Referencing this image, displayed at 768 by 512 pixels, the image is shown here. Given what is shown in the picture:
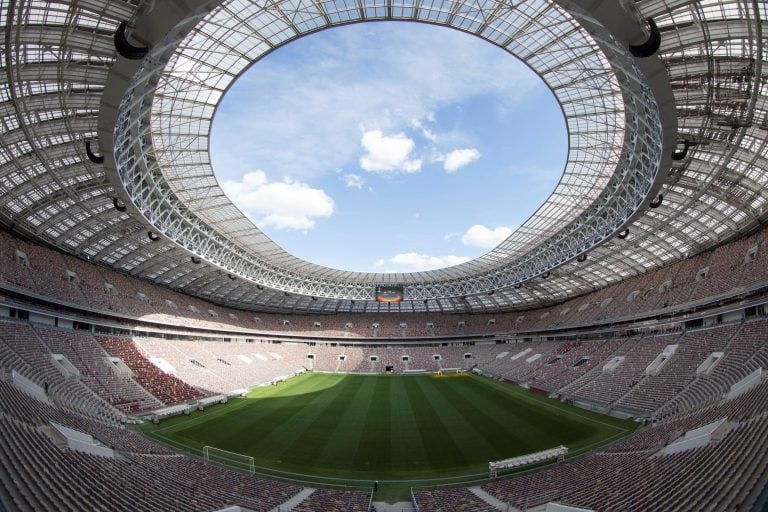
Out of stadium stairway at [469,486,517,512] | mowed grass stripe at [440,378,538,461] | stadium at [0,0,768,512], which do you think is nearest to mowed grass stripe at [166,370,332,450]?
stadium at [0,0,768,512]

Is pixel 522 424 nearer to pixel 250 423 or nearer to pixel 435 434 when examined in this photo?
pixel 435 434

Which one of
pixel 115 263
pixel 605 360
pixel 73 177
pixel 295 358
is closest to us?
pixel 73 177

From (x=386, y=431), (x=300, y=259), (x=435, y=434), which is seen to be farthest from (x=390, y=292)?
(x=435, y=434)

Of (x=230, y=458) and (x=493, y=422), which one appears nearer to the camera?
(x=230, y=458)

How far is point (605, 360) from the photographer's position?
38.0 meters

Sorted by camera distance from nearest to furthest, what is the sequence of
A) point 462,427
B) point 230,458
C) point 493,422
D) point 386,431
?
point 230,458 < point 386,431 < point 462,427 < point 493,422

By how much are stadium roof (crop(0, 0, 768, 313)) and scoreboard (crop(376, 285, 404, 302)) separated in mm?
24767

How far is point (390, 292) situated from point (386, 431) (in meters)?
33.6

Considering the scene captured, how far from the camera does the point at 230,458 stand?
22.0 metres

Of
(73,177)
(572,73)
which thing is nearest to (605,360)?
(572,73)

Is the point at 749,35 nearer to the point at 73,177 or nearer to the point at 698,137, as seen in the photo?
the point at 698,137

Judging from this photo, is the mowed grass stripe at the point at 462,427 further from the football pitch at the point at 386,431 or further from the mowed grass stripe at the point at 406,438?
the mowed grass stripe at the point at 406,438

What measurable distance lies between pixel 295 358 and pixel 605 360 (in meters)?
42.9

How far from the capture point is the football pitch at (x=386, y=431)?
21.1m
